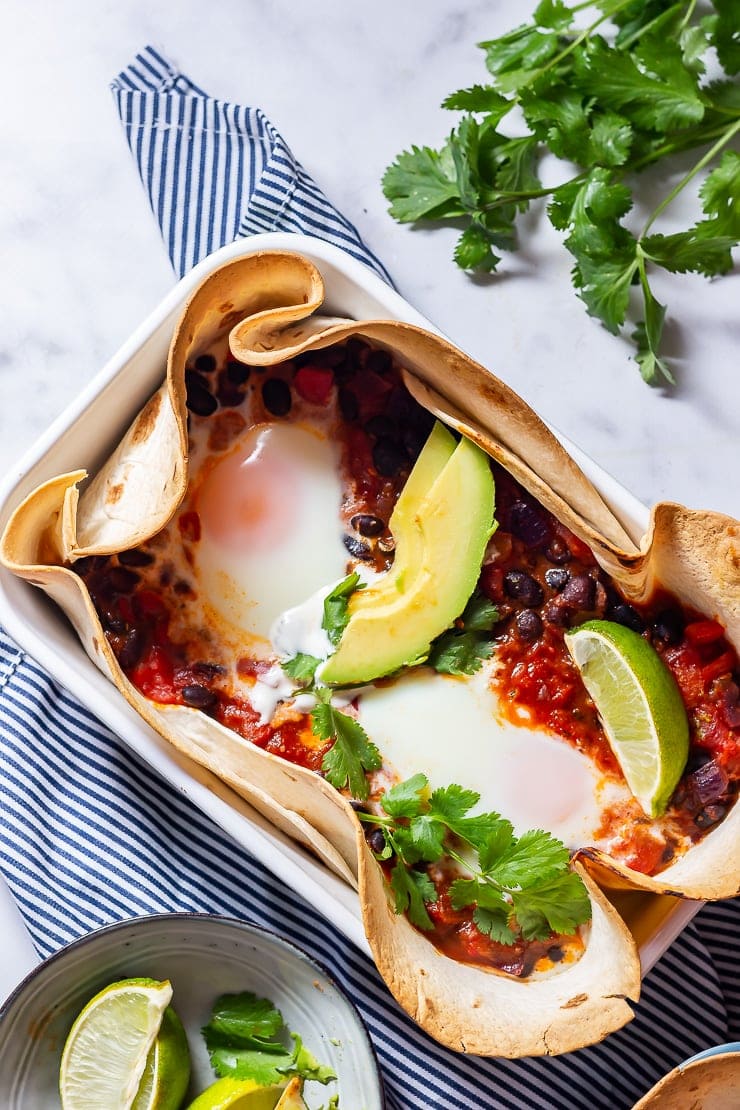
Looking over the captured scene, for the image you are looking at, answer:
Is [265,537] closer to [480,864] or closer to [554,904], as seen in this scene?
[480,864]

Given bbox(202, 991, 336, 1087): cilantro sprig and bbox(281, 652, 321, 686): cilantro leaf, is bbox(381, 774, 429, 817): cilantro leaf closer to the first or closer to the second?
bbox(281, 652, 321, 686): cilantro leaf

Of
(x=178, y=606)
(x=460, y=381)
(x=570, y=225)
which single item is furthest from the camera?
(x=570, y=225)

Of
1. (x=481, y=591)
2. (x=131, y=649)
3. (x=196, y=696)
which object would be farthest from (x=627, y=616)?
(x=131, y=649)

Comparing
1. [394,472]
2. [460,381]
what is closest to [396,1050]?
[394,472]

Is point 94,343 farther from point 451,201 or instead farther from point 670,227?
point 670,227

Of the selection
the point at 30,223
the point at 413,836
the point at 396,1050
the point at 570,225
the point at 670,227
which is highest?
the point at 30,223

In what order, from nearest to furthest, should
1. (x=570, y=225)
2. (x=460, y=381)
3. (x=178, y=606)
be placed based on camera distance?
(x=460, y=381) → (x=178, y=606) → (x=570, y=225)

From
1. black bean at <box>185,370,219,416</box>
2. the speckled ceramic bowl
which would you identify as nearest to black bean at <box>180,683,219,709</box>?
black bean at <box>185,370,219,416</box>
